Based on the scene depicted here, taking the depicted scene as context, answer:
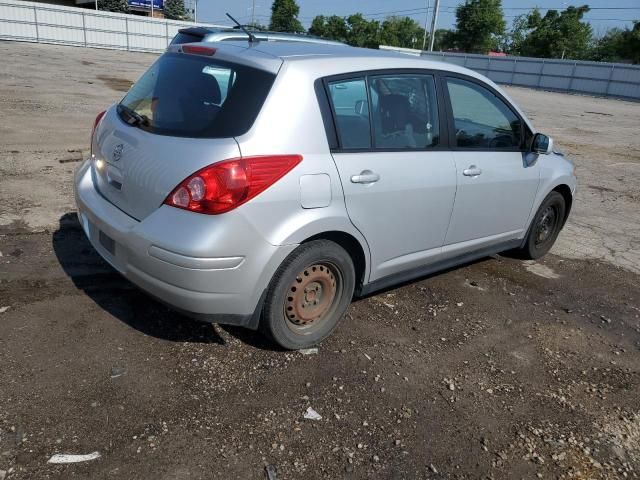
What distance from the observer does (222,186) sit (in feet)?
8.96

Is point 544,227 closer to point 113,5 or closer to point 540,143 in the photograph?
point 540,143

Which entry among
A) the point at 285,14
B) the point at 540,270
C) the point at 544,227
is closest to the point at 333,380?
the point at 540,270

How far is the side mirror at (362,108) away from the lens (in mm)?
3336

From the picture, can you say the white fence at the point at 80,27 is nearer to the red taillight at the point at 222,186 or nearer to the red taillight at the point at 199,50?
the red taillight at the point at 199,50

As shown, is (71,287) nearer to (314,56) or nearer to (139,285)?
(139,285)

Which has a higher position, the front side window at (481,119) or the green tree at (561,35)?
the green tree at (561,35)

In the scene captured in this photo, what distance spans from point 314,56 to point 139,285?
1.71m

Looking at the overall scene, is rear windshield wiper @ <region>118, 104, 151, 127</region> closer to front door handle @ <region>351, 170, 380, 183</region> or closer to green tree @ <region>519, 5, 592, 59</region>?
front door handle @ <region>351, 170, 380, 183</region>

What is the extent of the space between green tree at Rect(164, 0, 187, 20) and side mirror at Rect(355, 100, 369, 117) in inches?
2750

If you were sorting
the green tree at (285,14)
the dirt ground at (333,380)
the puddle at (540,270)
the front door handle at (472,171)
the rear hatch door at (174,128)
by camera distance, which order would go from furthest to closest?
the green tree at (285,14)
the puddle at (540,270)
the front door handle at (472,171)
the rear hatch door at (174,128)
the dirt ground at (333,380)

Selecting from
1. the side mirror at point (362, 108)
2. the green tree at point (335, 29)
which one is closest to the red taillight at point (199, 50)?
the side mirror at point (362, 108)

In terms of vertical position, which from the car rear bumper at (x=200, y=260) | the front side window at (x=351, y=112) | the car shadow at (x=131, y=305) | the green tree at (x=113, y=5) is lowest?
the car shadow at (x=131, y=305)

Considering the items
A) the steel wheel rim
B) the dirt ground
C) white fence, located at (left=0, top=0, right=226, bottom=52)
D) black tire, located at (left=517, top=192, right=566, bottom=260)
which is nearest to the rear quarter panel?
the dirt ground

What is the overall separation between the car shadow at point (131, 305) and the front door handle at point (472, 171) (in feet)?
6.15
